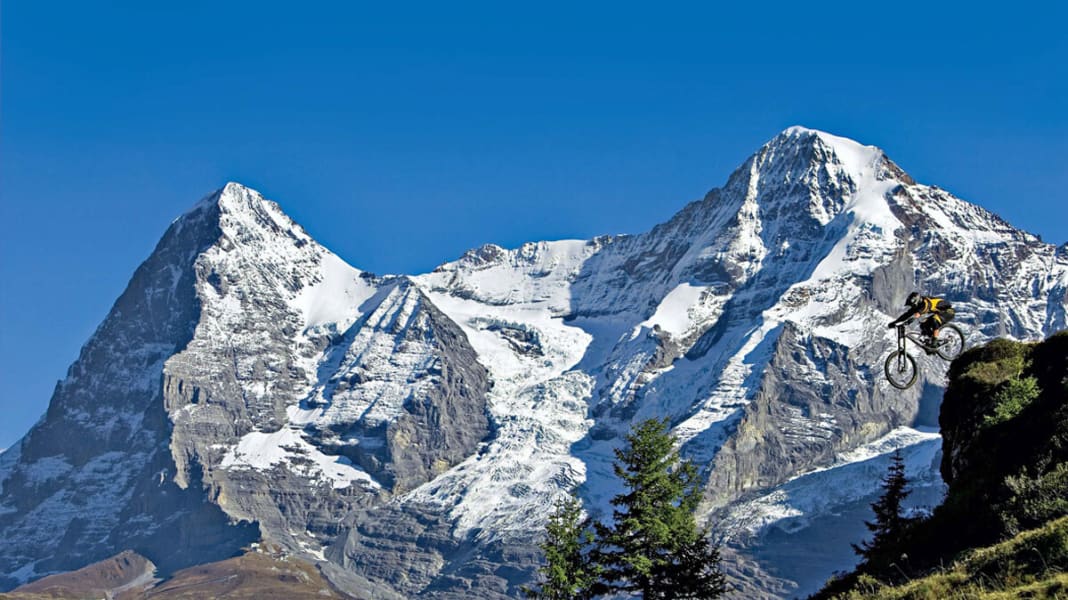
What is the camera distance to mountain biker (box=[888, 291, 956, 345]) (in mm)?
45688

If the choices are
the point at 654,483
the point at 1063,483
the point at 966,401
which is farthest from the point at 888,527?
the point at 1063,483

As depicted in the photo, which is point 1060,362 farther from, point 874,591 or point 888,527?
point 888,527

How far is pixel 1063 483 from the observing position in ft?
131

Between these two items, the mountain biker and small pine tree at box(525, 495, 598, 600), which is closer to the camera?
the mountain biker

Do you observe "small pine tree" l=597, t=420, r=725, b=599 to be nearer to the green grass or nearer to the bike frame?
the bike frame

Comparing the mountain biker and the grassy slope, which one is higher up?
the mountain biker

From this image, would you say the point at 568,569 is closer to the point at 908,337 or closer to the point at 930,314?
the point at 908,337

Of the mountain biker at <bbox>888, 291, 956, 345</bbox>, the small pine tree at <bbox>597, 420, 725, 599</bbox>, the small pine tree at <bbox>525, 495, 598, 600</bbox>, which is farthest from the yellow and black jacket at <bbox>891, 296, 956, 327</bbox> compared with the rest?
the small pine tree at <bbox>525, 495, 598, 600</bbox>

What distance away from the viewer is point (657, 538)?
56.4 m

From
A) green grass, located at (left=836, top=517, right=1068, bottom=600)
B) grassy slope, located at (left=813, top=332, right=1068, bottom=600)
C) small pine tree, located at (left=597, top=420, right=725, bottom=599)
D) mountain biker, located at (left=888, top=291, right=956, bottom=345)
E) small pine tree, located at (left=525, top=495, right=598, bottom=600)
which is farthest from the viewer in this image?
small pine tree, located at (left=525, top=495, right=598, bottom=600)

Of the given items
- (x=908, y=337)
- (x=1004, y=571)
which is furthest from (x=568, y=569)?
(x=1004, y=571)

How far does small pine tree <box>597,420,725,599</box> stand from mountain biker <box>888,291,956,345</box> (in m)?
13.2

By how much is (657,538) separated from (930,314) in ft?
49.3

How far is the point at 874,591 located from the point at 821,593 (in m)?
7.08
